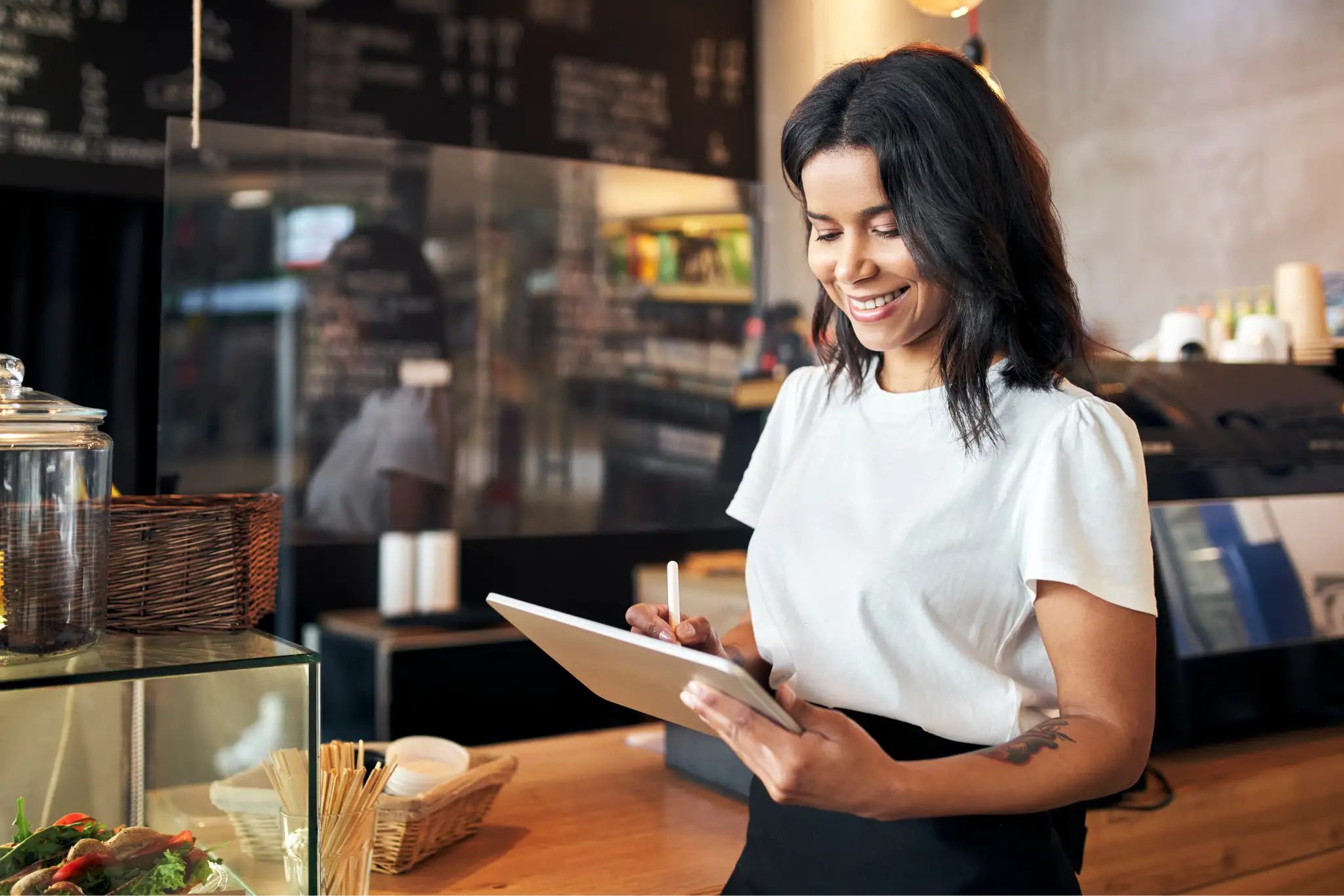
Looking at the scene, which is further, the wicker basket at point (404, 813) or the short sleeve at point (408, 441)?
the short sleeve at point (408, 441)

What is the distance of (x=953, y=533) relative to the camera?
40.4 inches

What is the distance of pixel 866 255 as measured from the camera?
3.41 feet

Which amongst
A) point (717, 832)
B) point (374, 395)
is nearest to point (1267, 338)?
point (717, 832)

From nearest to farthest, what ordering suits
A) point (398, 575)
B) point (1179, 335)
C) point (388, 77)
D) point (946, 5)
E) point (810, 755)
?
point (810, 755), point (946, 5), point (1179, 335), point (398, 575), point (388, 77)

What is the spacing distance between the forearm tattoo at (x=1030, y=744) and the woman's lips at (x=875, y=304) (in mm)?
376

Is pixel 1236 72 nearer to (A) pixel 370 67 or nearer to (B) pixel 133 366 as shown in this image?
(A) pixel 370 67

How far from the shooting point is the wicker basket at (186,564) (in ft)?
3.59

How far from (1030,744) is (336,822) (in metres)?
0.61

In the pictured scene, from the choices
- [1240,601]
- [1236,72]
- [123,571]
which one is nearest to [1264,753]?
[1240,601]

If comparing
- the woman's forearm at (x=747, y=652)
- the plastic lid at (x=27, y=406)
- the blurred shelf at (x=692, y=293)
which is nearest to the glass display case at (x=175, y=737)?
the plastic lid at (x=27, y=406)

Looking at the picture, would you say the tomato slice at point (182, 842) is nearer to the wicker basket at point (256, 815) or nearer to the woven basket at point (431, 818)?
the wicker basket at point (256, 815)

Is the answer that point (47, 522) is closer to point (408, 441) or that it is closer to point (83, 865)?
point (83, 865)

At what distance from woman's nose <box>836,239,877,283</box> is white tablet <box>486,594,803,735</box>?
0.38 metres

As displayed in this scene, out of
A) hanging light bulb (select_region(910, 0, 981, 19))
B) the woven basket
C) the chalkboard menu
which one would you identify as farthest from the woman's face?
the chalkboard menu
